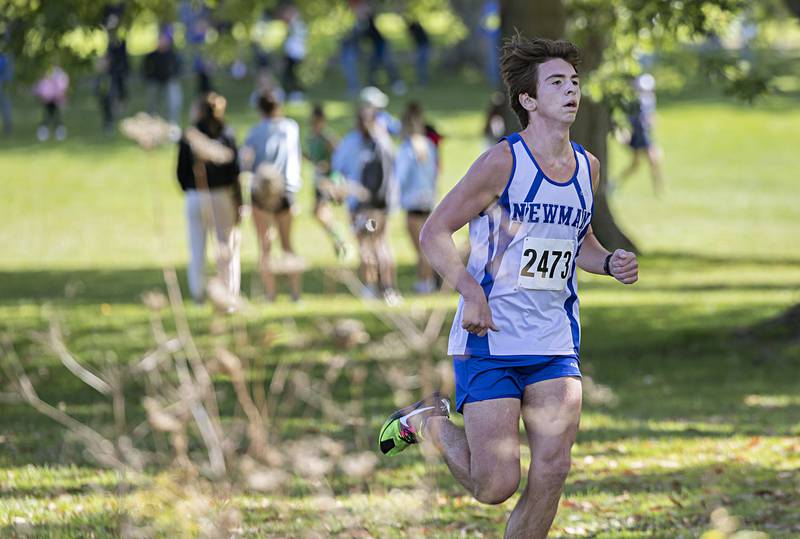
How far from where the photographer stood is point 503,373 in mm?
5578

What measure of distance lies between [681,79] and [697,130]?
15.9 metres

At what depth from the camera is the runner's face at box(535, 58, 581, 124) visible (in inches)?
224

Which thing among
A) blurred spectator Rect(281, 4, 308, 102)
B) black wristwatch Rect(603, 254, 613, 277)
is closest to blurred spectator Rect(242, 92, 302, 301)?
black wristwatch Rect(603, 254, 613, 277)

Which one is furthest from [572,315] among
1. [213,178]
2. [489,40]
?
[489,40]

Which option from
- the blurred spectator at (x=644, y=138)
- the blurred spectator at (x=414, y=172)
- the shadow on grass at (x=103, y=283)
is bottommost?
the shadow on grass at (x=103, y=283)

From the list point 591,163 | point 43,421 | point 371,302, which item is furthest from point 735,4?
point 371,302

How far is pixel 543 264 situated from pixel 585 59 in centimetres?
1397

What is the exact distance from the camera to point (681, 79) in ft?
72.2

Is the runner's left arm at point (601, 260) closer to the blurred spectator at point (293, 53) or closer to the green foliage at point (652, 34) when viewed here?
the green foliage at point (652, 34)

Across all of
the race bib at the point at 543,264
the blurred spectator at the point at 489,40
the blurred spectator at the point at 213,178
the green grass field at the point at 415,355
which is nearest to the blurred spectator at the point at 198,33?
the green grass field at the point at 415,355

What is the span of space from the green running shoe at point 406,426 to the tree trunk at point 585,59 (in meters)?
4.15

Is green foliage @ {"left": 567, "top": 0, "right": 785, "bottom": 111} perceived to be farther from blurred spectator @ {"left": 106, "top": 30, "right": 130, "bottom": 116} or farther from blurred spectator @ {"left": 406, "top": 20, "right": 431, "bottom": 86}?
blurred spectator @ {"left": 406, "top": 20, "right": 431, "bottom": 86}

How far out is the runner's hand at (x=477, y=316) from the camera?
5.39 m

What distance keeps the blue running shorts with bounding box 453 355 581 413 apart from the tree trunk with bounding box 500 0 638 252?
14.6 feet
